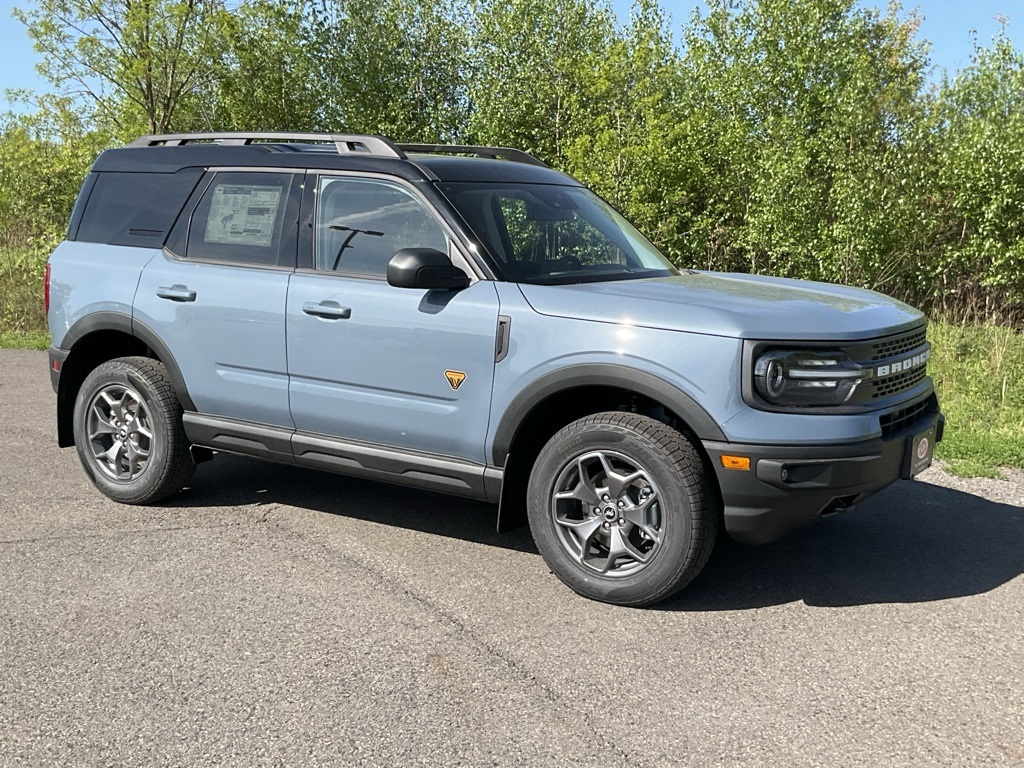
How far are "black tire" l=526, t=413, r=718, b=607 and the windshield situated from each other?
868 millimetres

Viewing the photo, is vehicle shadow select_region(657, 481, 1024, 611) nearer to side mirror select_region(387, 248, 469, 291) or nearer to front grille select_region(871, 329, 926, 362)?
front grille select_region(871, 329, 926, 362)

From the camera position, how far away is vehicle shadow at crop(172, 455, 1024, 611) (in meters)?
4.61

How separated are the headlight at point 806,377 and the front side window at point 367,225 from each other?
5.31 feet

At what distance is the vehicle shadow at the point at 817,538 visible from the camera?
461 cm

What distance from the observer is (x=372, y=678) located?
3.66 metres

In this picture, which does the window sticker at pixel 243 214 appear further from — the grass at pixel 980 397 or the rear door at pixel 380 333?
the grass at pixel 980 397

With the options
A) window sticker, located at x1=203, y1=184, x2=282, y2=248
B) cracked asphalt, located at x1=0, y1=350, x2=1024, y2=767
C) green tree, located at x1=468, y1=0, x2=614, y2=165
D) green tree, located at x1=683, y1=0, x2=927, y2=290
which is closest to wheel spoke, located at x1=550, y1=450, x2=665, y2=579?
cracked asphalt, located at x1=0, y1=350, x2=1024, y2=767

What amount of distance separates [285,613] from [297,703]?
85cm

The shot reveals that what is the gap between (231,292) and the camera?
531 cm

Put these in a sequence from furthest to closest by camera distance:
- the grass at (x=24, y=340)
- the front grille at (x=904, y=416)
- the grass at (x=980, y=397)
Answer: the grass at (x=24, y=340) < the grass at (x=980, y=397) < the front grille at (x=904, y=416)

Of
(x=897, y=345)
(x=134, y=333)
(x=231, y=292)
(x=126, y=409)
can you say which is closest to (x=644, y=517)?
(x=897, y=345)

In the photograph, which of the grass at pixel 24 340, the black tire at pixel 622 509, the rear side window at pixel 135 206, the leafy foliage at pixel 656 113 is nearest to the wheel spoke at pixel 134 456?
the rear side window at pixel 135 206

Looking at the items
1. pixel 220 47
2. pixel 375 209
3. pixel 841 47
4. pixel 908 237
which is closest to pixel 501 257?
pixel 375 209

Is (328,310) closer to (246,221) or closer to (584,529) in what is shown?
(246,221)
